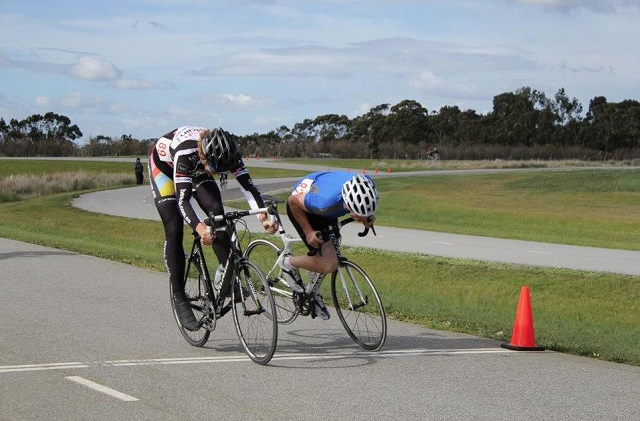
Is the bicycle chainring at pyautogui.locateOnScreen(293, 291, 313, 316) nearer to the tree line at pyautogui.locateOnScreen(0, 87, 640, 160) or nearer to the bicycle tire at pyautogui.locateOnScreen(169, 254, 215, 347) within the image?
the bicycle tire at pyautogui.locateOnScreen(169, 254, 215, 347)

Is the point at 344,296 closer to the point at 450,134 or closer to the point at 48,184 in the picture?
the point at 48,184

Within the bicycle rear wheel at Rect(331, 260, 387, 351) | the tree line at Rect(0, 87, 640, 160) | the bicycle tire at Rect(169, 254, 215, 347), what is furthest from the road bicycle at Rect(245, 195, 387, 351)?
the tree line at Rect(0, 87, 640, 160)

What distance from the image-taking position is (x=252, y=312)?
8852 millimetres

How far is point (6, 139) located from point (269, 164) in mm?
32440

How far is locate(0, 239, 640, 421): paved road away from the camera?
7.07 metres

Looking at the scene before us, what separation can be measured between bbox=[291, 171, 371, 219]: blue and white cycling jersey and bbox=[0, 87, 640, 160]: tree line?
9701 centimetres

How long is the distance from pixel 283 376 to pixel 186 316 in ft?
5.50

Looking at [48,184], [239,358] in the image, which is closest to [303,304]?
[239,358]

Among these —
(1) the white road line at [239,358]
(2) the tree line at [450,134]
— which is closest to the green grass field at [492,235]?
(1) the white road line at [239,358]

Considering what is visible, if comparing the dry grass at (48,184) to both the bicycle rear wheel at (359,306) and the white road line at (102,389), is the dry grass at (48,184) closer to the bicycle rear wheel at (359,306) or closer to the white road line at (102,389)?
the bicycle rear wheel at (359,306)

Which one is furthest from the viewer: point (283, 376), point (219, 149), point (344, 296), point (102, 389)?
point (344, 296)

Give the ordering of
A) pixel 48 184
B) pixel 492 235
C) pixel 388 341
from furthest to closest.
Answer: pixel 48 184 < pixel 492 235 < pixel 388 341

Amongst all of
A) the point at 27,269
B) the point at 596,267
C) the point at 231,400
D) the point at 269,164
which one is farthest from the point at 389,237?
the point at 269,164

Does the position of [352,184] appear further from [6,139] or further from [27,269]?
[6,139]
